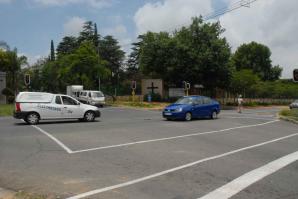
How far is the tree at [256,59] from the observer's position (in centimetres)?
9562

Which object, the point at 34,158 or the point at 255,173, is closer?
the point at 255,173

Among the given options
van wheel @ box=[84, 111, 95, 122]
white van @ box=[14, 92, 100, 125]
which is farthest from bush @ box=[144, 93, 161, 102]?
white van @ box=[14, 92, 100, 125]

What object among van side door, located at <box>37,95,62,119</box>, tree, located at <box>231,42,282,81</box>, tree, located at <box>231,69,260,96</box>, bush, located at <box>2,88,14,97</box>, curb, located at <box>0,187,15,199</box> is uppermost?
tree, located at <box>231,42,282,81</box>

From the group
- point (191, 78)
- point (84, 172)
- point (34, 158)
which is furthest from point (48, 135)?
point (191, 78)

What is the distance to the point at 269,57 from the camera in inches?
3848

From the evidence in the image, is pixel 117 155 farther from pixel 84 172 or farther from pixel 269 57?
pixel 269 57

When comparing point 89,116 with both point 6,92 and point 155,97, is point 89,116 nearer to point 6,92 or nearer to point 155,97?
point 155,97

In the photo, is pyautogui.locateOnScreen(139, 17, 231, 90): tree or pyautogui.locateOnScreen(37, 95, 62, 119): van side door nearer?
pyautogui.locateOnScreen(37, 95, 62, 119): van side door

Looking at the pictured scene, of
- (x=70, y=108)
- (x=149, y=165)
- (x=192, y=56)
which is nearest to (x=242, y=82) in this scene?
(x=192, y=56)

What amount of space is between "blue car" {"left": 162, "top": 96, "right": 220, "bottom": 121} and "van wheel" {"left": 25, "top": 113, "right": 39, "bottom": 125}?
689 centimetres

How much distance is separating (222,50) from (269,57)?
149 feet

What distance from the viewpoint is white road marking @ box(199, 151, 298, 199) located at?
26.1 ft

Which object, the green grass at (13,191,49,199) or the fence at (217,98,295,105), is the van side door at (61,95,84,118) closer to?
the green grass at (13,191,49,199)

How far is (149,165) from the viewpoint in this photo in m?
10.8
